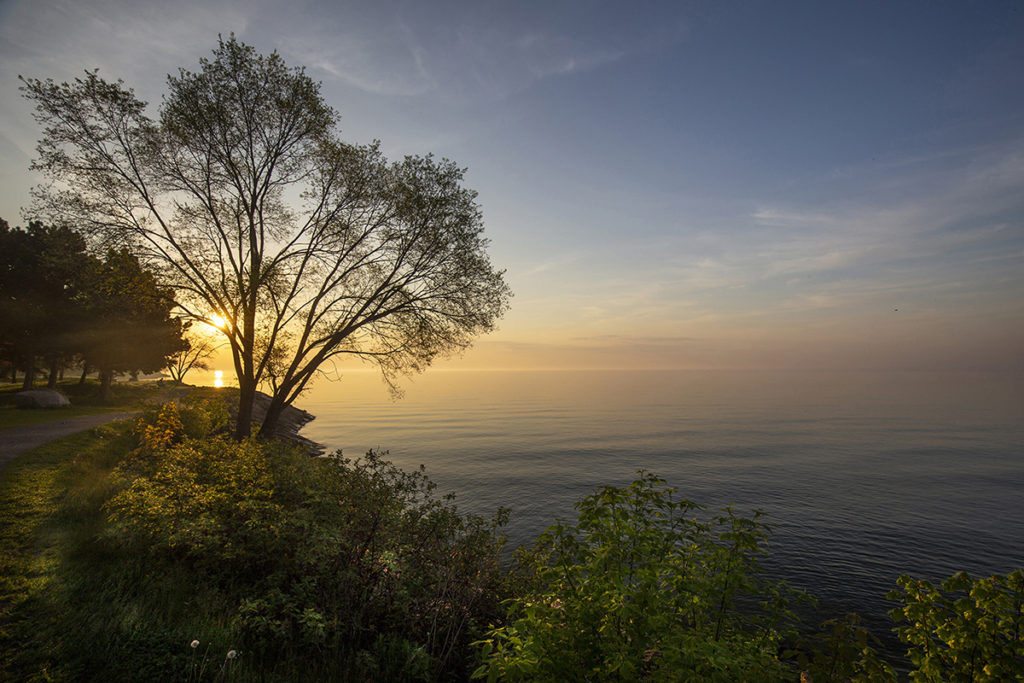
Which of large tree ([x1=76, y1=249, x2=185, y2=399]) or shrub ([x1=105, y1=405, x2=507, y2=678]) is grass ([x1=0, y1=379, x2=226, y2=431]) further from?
shrub ([x1=105, y1=405, x2=507, y2=678])

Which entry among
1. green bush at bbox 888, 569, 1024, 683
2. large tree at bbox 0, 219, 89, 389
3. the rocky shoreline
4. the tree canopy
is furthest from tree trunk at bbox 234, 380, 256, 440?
large tree at bbox 0, 219, 89, 389

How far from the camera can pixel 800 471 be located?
36.0 meters

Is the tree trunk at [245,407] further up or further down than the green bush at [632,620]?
further up

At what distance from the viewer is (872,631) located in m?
14.2

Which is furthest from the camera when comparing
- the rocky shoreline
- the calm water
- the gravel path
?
the rocky shoreline

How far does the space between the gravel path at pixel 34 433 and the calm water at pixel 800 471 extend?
70.8 ft

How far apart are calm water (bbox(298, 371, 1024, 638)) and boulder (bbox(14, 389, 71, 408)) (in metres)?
23.9

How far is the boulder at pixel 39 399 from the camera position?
115ft

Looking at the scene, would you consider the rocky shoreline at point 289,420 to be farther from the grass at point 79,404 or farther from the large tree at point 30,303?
the large tree at point 30,303

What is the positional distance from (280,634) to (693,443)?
159 ft

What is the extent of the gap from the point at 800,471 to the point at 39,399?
65.9 metres

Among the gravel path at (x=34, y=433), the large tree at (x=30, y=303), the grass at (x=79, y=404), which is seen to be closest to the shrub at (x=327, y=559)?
the gravel path at (x=34, y=433)

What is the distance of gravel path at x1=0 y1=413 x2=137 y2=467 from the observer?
19578mm

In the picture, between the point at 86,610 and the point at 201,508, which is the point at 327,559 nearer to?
the point at 201,508
